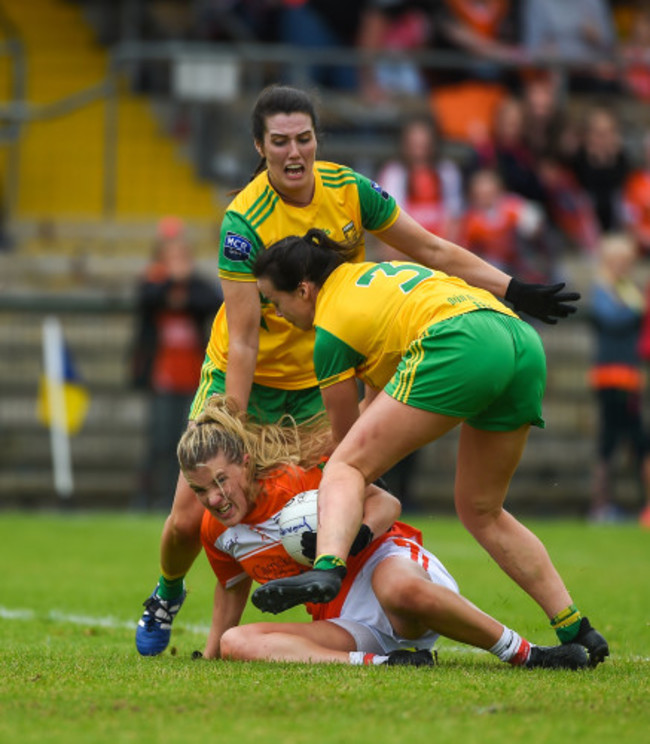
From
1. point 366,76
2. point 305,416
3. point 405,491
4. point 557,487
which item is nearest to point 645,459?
point 557,487

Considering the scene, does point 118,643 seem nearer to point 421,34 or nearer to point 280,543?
point 280,543

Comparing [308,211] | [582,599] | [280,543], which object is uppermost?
[308,211]

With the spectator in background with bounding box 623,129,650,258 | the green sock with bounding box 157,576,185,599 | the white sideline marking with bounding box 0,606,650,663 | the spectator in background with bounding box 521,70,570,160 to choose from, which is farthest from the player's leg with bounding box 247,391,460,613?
the spectator in background with bounding box 623,129,650,258

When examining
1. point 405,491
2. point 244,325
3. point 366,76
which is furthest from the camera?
point 366,76

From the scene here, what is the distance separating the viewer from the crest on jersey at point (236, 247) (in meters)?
6.02

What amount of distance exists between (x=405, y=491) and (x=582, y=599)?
201 inches

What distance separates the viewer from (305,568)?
18.9 feet

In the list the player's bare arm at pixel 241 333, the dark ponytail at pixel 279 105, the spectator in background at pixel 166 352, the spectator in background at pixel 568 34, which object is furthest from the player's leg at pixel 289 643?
the spectator in background at pixel 568 34

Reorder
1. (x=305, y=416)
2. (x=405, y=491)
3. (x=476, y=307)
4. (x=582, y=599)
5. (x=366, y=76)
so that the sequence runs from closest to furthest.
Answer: (x=476, y=307) → (x=305, y=416) → (x=582, y=599) → (x=405, y=491) → (x=366, y=76)

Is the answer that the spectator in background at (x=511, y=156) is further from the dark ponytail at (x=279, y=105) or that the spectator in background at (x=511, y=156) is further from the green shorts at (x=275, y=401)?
the dark ponytail at (x=279, y=105)

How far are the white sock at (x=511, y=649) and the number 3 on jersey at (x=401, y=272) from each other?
1320 millimetres

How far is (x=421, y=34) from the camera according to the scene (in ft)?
54.8

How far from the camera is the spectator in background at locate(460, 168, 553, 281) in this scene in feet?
44.7

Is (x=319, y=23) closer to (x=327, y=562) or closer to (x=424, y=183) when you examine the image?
(x=424, y=183)
